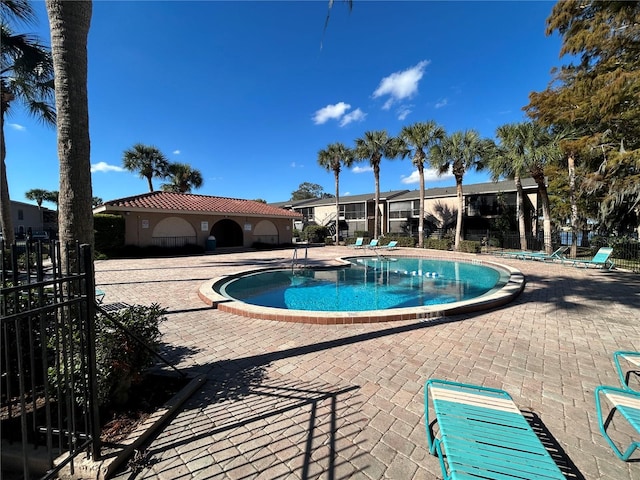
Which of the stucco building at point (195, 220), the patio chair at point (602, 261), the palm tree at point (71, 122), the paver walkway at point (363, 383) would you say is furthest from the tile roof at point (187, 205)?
the patio chair at point (602, 261)

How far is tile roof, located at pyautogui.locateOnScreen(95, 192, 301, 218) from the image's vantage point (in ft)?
60.6

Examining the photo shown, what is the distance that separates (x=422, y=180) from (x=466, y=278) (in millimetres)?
13111

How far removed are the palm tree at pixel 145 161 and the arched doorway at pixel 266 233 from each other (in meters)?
10.5

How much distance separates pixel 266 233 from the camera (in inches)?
1087

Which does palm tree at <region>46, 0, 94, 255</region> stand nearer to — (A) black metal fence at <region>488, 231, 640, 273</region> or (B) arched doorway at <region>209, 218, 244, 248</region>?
(A) black metal fence at <region>488, 231, 640, 273</region>

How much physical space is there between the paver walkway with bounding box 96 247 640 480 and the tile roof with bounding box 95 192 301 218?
15.1 metres

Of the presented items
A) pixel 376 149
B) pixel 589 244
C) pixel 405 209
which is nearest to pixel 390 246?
pixel 376 149

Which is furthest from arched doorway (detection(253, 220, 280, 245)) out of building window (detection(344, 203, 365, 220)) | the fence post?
the fence post

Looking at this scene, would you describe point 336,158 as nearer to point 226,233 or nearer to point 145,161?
point 226,233

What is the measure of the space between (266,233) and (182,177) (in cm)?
1017

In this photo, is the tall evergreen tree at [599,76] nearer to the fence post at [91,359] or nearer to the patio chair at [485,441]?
the patio chair at [485,441]

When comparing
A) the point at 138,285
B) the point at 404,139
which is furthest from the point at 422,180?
the point at 138,285

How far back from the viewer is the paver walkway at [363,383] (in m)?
2.34

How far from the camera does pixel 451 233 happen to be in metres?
30.0
